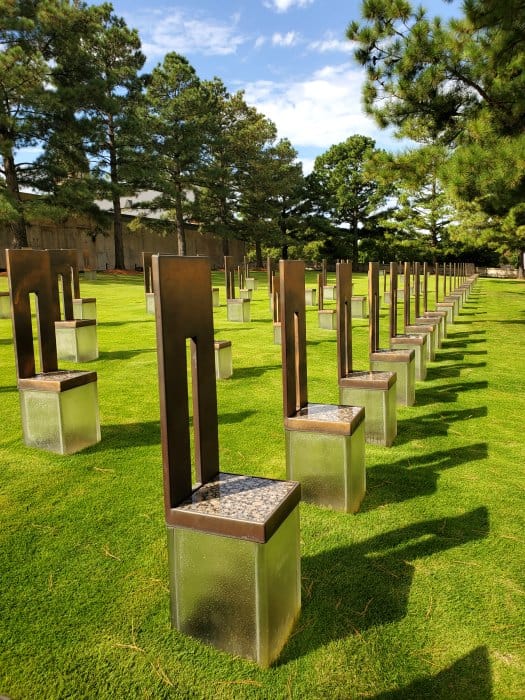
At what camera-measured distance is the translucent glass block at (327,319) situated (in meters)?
10.0

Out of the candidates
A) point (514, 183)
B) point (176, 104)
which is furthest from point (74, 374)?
point (176, 104)

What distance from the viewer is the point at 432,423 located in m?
4.50

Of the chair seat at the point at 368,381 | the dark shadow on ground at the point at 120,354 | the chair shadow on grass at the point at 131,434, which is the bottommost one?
the chair shadow on grass at the point at 131,434

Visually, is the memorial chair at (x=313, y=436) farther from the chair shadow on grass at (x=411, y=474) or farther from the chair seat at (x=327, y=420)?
the chair shadow on grass at (x=411, y=474)

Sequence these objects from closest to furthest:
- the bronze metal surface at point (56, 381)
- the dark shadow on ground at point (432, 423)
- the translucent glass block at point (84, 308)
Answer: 1. the bronze metal surface at point (56, 381)
2. the dark shadow on ground at point (432, 423)
3. the translucent glass block at point (84, 308)

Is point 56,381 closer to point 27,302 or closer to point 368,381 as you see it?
point 27,302

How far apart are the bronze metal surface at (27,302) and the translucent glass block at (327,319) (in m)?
6.80

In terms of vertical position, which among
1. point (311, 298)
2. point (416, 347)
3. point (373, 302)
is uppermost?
point (373, 302)

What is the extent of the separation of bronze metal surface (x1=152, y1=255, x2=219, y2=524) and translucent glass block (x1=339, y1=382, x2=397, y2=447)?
1.79 metres

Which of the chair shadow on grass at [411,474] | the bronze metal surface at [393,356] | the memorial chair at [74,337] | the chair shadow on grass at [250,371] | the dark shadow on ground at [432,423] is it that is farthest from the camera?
the memorial chair at [74,337]

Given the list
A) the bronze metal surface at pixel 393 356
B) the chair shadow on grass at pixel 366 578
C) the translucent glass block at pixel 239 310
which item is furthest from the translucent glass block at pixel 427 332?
the translucent glass block at pixel 239 310

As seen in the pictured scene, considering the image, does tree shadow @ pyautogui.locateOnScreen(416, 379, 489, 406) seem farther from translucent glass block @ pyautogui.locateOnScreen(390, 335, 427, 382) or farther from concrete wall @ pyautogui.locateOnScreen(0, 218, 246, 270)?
concrete wall @ pyautogui.locateOnScreen(0, 218, 246, 270)

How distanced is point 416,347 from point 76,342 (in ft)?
13.7

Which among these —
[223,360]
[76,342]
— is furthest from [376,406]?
[76,342]
